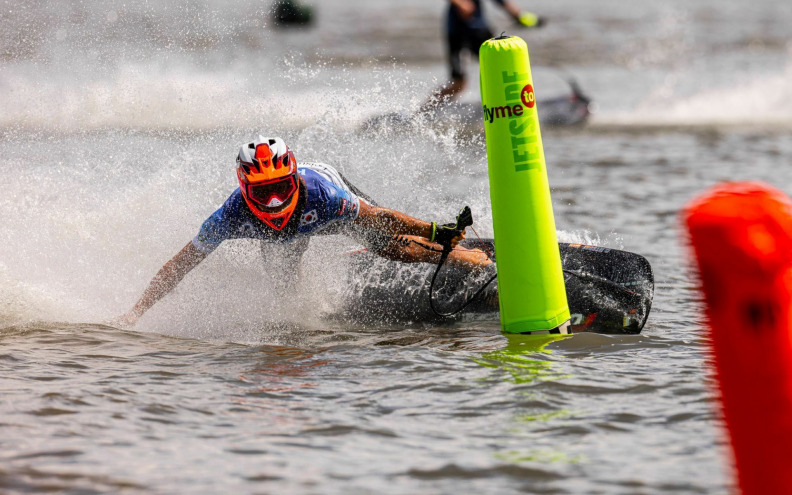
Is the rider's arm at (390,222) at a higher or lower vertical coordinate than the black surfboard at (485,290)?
higher

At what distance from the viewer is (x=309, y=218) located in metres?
6.63

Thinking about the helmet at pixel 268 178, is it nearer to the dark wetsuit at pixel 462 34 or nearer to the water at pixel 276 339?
the water at pixel 276 339

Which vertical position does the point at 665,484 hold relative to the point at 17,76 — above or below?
below

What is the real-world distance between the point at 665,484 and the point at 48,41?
33.8 feet

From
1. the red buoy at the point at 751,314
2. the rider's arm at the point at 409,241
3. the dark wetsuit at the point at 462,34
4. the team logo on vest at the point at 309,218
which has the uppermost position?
the dark wetsuit at the point at 462,34

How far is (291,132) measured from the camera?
927 centimetres

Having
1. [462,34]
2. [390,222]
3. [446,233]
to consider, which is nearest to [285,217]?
[390,222]

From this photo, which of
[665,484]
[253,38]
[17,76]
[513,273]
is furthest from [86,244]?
[253,38]

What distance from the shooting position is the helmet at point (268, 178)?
6.27 m

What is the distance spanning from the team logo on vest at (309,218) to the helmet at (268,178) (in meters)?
0.14

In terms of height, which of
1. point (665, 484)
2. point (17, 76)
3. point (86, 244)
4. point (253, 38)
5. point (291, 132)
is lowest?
point (665, 484)

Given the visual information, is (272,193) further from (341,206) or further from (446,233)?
(446,233)

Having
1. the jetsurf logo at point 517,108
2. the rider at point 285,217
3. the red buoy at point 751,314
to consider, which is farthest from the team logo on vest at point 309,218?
the red buoy at point 751,314

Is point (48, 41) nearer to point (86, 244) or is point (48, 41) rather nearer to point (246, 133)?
point (246, 133)
